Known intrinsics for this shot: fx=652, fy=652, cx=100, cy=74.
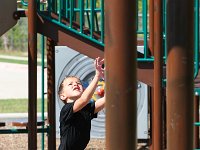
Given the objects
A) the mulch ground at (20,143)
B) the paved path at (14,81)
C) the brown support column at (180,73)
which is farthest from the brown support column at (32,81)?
the paved path at (14,81)

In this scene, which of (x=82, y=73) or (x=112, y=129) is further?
(x=82, y=73)

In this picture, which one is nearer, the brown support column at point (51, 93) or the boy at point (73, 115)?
the boy at point (73, 115)

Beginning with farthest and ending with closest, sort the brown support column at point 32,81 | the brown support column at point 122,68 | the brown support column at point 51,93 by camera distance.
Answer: the brown support column at point 51,93, the brown support column at point 32,81, the brown support column at point 122,68

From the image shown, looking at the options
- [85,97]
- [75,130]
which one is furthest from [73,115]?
[85,97]

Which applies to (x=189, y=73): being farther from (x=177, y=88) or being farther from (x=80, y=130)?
(x=80, y=130)

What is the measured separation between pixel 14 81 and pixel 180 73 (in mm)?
16484

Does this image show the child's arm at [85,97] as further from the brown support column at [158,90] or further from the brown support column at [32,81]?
the brown support column at [32,81]

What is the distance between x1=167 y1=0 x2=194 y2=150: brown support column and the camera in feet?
8.88

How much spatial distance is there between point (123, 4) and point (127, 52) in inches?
7.5

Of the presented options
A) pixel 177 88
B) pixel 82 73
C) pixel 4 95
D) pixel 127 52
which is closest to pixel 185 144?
pixel 177 88

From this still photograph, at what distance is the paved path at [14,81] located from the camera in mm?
15625

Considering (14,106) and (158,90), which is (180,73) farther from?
(14,106)

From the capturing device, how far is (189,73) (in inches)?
109

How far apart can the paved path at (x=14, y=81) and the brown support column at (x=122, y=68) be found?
41.1ft
